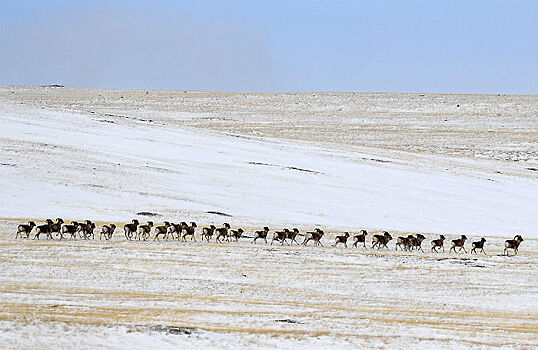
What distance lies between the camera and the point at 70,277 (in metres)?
19.0

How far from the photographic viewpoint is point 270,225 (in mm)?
29750

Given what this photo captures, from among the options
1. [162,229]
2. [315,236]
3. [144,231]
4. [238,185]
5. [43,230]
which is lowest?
[43,230]

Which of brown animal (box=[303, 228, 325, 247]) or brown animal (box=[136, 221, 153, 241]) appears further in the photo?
brown animal (box=[303, 228, 325, 247])

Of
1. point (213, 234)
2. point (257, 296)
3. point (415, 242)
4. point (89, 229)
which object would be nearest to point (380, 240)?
point (415, 242)

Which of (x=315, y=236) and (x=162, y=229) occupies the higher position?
(x=315, y=236)

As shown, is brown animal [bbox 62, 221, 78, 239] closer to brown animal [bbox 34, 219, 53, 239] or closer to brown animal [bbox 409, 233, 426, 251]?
brown animal [bbox 34, 219, 53, 239]

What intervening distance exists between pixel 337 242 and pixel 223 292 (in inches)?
327

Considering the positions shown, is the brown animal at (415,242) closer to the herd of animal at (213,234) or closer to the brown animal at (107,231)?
the herd of animal at (213,234)

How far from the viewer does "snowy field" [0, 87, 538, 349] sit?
1516 centimetres

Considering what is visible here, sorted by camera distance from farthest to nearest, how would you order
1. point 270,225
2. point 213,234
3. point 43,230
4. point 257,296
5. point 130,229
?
point 270,225, point 213,234, point 130,229, point 43,230, point 257,296

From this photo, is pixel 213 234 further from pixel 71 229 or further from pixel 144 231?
pixel 71 229

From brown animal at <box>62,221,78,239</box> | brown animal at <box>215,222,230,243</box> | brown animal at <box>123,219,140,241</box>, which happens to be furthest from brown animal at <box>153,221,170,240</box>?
brown animal at <box>62,221,78,239</box>

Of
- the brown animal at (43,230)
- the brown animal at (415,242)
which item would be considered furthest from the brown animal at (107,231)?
the brown animal at (415,242)

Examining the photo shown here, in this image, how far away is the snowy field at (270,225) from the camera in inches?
597
